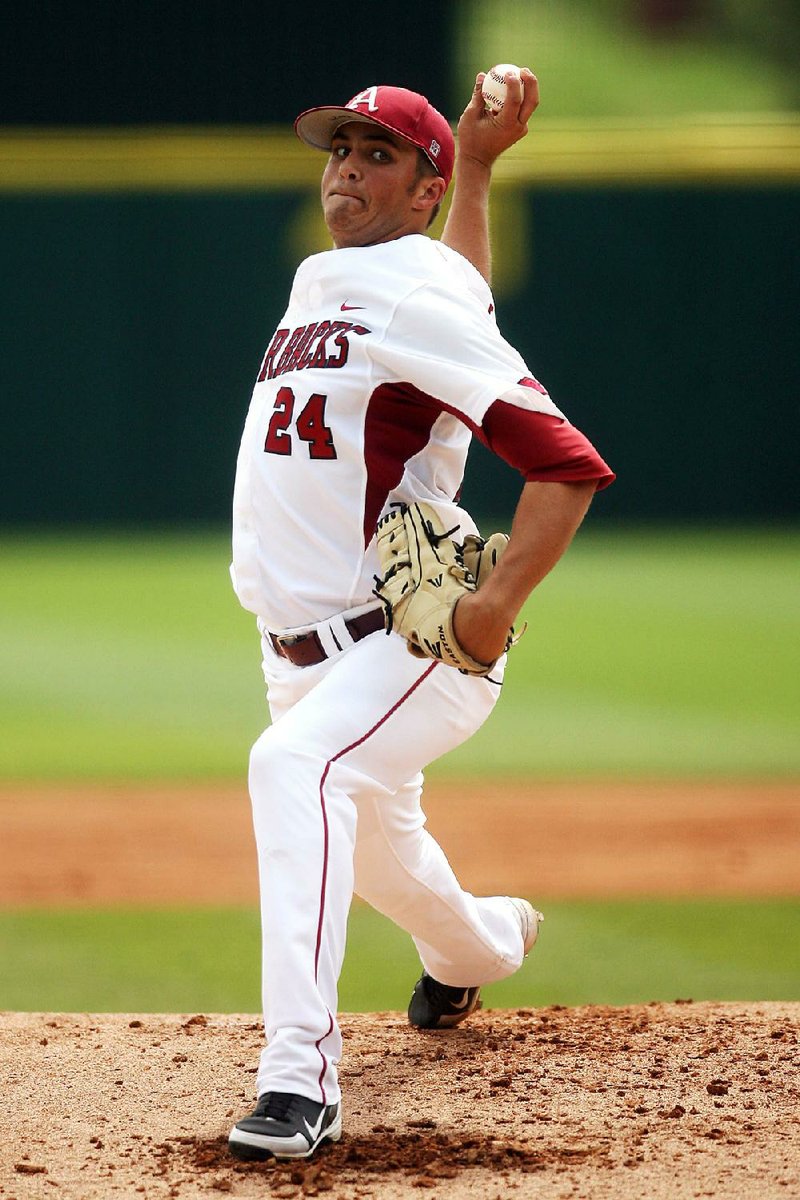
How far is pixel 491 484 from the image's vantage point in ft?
43.5

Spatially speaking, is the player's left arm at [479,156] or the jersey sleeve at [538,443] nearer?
the jersey sleeve at [538,443]

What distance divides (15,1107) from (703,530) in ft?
36.5

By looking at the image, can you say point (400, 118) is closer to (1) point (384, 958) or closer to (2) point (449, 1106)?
(2) point (449, 1106)

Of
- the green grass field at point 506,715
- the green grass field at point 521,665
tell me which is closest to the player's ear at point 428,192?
the green grass field at point 506,715

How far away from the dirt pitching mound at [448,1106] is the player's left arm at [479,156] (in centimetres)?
152

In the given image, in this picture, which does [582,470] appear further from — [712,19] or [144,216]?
[712,19]

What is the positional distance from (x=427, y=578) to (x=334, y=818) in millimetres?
407

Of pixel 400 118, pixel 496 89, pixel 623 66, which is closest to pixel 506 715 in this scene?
pixel 496 89

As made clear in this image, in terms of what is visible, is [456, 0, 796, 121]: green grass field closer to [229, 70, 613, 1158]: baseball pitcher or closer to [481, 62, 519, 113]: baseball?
[481, 62, 519, 113]: baseball

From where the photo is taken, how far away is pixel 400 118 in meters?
2.93

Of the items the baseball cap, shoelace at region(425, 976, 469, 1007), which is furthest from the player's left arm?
shoelace at region(425, 976, 469, 1007)

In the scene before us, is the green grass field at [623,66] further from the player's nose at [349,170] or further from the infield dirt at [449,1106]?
the infield dirt at [449,1106]

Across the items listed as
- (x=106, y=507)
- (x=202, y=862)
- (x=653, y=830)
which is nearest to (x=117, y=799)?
(x=202, y=862)

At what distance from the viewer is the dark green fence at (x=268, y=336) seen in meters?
13.0
